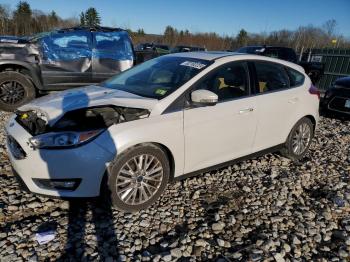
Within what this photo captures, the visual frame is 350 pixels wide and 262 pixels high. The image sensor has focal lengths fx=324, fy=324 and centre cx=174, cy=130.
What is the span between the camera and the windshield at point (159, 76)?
3.60 metres

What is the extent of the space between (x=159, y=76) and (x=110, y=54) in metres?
4.12

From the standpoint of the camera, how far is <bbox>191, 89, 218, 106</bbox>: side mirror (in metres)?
3.41

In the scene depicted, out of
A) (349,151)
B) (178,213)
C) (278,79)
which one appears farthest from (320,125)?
(178,213)

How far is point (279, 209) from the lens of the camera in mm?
3664

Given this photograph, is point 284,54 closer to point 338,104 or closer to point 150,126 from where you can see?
point 338,104

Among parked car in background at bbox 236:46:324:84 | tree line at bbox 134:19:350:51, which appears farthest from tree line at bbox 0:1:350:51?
parked car in background at bbox 236:46:324:84

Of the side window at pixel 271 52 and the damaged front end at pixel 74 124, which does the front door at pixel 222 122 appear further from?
the side window at pixel 271 52

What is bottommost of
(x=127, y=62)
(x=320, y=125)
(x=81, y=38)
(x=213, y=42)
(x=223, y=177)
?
(x=213, y=42)

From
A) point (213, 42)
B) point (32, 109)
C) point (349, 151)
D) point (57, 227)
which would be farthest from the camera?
point (213, 42)

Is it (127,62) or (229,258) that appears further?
(127,62)

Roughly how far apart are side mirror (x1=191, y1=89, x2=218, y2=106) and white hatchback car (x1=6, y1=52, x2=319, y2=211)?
0.01 metres

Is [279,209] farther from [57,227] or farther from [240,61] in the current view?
[57,227]

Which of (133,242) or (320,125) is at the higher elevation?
(133,242)

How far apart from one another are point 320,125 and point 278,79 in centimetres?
372
